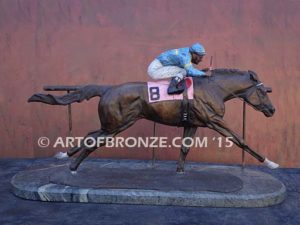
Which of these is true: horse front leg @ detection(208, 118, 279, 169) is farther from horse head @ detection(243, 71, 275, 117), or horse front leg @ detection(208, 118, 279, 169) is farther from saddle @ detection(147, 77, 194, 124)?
horse head @ detection(243, 71, 275, 117)

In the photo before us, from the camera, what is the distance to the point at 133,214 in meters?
3.64

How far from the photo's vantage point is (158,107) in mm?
4137

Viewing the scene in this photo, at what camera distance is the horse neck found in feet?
13.9

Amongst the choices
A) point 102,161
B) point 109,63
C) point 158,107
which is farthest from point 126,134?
point 158,107

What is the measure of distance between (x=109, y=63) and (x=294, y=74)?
2589 millimetres

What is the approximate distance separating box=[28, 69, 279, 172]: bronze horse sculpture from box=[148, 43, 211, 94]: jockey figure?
0.15 meters

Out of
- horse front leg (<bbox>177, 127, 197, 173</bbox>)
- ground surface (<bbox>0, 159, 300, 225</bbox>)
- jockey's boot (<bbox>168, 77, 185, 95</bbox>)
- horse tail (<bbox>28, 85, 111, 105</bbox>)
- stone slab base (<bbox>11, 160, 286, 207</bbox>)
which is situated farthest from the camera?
horse front leg (<bbox>177, 127, 197, 173</bbox>)

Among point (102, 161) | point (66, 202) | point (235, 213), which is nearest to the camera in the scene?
point (235, 213)

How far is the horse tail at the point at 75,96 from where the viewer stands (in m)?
4.23

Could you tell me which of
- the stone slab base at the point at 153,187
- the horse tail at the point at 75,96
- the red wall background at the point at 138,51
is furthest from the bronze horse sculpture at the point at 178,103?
the red wall background at the point at 138,51

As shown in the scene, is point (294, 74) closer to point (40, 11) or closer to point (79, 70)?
point (79, 70)

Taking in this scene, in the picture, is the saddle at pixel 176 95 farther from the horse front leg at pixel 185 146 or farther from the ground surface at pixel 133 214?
the ground surface at pixel 133 214

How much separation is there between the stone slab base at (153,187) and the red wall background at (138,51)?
3.53 ft

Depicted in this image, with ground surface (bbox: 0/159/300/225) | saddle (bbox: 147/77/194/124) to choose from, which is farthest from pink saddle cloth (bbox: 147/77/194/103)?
ground surface (bbox: 0/159/300/225)
